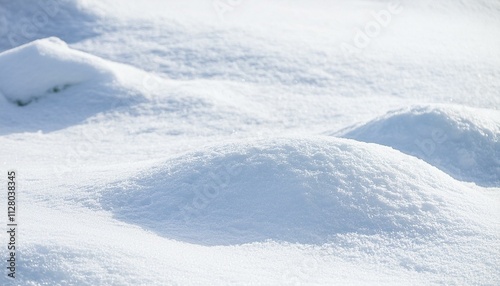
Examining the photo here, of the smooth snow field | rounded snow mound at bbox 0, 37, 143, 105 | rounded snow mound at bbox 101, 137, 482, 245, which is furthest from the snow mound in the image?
rounded snow mound at bbox 0, 37, 143, 105

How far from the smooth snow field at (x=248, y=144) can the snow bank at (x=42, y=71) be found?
21mm

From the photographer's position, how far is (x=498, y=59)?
7613 mm

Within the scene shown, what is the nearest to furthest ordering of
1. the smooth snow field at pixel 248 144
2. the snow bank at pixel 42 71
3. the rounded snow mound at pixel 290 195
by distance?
the smooth snow field at pixel 248 144
the rounded snow mound at pixel 290 195
the snow bank at pixel 42 71

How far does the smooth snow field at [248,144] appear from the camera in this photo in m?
2.70

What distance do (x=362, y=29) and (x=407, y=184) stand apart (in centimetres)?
570

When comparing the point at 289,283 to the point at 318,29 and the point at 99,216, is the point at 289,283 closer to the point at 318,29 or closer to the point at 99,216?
the point at 99,216

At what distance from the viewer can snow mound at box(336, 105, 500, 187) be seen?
453 centimetres

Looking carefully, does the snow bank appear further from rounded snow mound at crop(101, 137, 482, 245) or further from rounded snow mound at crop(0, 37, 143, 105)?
rounded snow mound at crop(101, 137, 482, 245)

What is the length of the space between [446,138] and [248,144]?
6.55ft

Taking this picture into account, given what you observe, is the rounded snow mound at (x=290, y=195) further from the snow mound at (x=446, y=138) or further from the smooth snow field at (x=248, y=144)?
the snow mound at (x=446, y=138)

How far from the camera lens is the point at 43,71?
6.20m

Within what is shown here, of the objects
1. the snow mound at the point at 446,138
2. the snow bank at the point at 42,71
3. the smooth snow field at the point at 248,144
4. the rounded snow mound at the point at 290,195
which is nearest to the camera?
the smooth snow field at the point at 248,144

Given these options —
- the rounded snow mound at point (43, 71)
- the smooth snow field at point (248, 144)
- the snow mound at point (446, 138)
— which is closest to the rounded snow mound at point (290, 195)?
the smooth snow field at point (248, 144)

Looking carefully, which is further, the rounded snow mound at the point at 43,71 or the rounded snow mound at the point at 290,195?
the rounded snow mound at the point at 43,71
